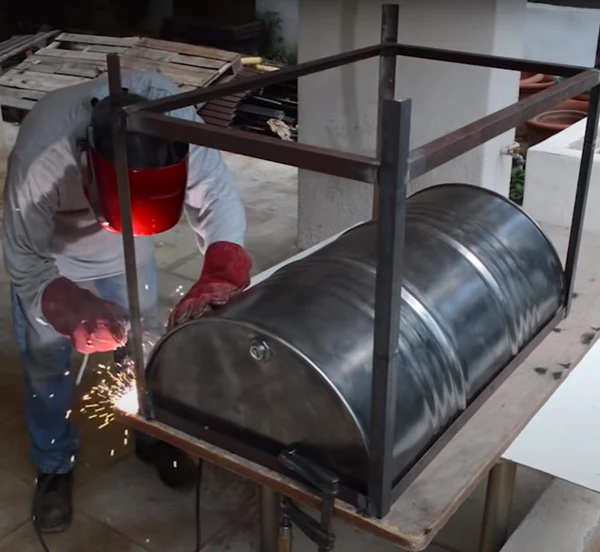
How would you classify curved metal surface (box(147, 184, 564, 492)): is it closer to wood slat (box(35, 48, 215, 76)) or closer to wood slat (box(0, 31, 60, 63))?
wood slat (box(35, 48, 215, 76))

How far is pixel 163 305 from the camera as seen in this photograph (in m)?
3.40

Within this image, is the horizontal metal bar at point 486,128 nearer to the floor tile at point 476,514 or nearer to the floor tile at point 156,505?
the floor tile at point 476,514

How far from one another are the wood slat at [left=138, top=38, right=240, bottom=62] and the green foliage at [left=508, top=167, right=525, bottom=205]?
232 centimetres

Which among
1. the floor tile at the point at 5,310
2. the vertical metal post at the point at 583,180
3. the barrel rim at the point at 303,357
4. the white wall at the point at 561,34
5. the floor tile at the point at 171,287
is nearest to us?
the barrel rim at the point at 303,357

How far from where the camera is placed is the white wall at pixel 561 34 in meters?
5.87

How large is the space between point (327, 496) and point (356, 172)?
460mm

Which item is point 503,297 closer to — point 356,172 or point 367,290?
point 367,290

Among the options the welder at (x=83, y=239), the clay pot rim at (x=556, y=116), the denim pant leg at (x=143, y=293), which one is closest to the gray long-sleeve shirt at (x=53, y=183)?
the welder at (x=83, y=239)

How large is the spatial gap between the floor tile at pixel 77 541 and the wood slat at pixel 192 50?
424cm

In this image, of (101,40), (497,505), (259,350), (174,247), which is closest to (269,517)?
(497,505)

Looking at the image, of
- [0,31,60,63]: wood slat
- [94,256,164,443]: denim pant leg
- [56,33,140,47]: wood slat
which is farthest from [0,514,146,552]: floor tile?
[0,31,60,63]: wood slat

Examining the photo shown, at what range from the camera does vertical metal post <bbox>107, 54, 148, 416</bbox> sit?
1147 mm

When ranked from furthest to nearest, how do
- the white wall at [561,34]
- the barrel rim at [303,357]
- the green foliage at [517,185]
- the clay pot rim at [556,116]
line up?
the white wall at [561,34]
the clay pot rim at [556,116]
the green foliage at [517,185]
the barrel rim at [303,357]

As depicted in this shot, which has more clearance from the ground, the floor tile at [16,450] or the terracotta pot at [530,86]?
the terracotta pot at [530,86]
